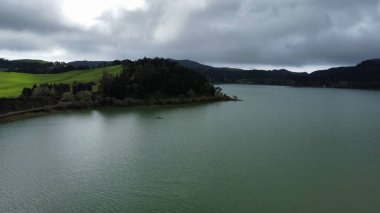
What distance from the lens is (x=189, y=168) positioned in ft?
107

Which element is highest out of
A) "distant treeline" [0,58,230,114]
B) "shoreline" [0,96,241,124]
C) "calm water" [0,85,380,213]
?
"distant treeline" [0,58,230,114]

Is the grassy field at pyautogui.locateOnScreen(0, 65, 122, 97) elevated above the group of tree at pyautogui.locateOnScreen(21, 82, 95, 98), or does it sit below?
above

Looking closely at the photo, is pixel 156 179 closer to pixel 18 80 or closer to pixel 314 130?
pixel 314 130

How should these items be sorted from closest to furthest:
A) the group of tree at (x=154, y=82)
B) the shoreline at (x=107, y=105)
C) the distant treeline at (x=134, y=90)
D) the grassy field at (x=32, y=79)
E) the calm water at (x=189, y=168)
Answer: the calm water at (x=189, y=168)
the shoreline at (x=107, y=105)
the distant treeline at (x=134, y=90)
the group of tree at (x=154, y=82)
the grassy field at (x=32, y=79)

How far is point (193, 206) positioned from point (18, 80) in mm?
104644

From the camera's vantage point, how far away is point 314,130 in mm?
54969

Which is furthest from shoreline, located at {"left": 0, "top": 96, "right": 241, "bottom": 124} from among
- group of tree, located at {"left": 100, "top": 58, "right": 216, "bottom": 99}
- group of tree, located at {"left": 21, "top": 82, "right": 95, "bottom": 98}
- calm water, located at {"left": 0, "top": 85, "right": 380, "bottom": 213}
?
calm water, located at {"left": 0, "top": 85, "right": 380, "bottom": 213}

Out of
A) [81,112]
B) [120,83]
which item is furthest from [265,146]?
[120,83]

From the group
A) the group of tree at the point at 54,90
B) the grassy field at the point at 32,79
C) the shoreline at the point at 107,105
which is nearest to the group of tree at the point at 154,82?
the shoreline at the point at 107,105

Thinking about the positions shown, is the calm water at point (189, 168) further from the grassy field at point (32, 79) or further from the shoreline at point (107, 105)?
the grassy field at point (32, 79)

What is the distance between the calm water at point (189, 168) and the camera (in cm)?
2483

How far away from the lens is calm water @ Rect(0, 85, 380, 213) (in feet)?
81.5

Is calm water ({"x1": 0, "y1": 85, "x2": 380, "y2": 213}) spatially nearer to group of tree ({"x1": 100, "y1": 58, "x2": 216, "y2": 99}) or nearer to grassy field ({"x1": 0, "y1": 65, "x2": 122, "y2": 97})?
group of tree ({"x1": 100, "y1": 58, "x2": 216, "y2": 99})

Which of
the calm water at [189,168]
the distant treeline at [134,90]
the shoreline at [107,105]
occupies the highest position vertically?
the distant treeline at [134,90]
